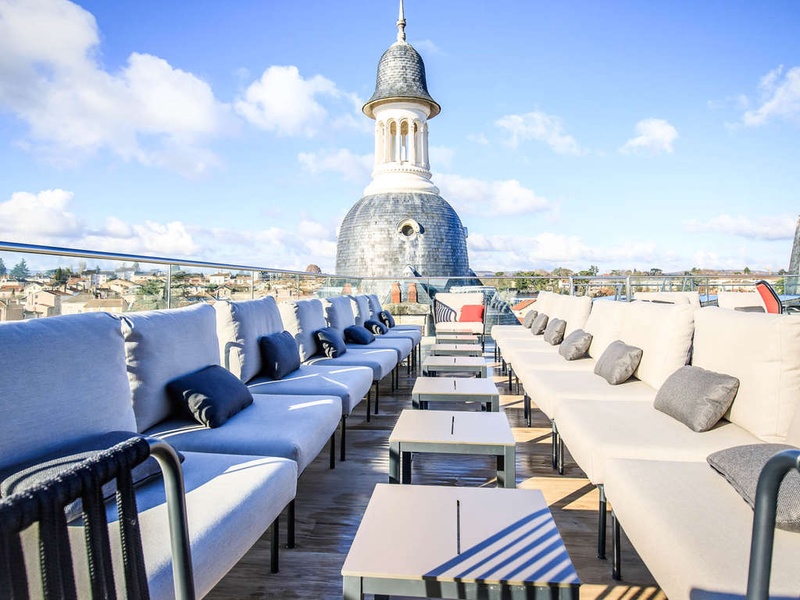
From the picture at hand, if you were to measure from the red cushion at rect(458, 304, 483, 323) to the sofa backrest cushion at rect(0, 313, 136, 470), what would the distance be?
24.9 ft

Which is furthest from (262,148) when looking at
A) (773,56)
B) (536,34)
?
(773,56)

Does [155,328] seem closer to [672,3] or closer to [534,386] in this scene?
[534,386]

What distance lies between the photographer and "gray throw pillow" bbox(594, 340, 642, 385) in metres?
3.26

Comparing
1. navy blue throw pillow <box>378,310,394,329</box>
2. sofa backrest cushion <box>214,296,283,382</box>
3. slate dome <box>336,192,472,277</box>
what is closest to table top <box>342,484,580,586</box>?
sofa backrest cushion <box>214,296,283,382</box>

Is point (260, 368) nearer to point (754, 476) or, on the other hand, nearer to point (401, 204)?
point (754, 476)

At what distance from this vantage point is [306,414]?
2531 millimetres

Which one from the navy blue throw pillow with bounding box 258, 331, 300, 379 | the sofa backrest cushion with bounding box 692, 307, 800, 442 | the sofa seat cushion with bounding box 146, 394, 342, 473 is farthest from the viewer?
the navy blue throw pillow with bounding box 258, 331, 300, 379

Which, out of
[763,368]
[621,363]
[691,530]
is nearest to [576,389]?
[621,363]

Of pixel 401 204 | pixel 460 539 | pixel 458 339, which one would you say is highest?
pixel 401 204

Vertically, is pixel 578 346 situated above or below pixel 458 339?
above

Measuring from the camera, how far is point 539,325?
6.38 metres

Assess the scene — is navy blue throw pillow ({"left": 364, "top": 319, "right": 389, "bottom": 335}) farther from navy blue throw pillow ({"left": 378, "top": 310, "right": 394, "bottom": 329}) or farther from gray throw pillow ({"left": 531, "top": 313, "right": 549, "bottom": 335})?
gray throw pillow ({"left": 531, "top": 313, "right": 549, "bottom": 335})

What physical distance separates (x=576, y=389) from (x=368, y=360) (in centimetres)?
185

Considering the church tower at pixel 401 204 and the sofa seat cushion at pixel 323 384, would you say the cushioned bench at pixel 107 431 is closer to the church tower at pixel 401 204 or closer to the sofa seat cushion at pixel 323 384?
the sofa seat cushion at pixel 323 384
